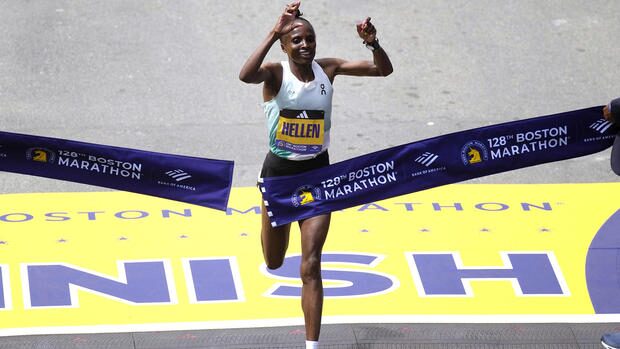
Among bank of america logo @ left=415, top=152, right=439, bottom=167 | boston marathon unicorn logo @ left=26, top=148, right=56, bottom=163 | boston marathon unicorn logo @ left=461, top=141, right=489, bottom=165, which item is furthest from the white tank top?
boston marathon unicorn logo @ left=26, top=148, right=56, bottom=163

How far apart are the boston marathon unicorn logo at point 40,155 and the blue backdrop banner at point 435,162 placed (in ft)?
4.93

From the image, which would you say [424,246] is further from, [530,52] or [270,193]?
[530,52]

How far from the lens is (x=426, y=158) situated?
8688mm

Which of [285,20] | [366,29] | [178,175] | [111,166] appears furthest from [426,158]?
[111,166]

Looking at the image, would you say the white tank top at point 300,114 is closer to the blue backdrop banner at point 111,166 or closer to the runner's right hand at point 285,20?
the runner's right hand at point 285,20

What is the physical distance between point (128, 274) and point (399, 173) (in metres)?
2.50

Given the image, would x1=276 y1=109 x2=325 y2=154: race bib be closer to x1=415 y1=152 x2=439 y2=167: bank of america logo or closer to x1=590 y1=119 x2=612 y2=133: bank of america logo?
x1=415 y1=152 x2=439 y2=167: bank of america logo

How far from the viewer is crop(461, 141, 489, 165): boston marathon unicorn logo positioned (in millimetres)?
8727

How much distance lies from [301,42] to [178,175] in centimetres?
132

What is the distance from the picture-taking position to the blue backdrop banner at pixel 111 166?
8578mm

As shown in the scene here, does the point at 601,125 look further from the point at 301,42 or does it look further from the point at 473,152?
the point at 301,42

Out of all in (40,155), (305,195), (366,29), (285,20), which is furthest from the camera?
(40,155)

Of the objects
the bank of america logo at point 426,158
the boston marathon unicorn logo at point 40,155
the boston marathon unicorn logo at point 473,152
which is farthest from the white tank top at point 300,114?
the boston marathon unicorn logo at point 40,155

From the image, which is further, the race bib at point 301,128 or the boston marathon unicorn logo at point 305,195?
the boston marathon unicorn logo at point 305,195
